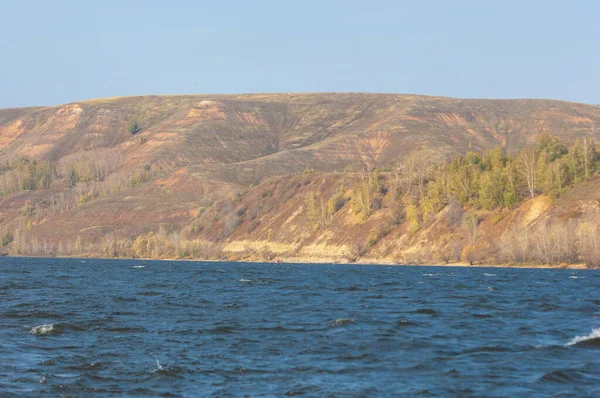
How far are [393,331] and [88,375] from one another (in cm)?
1618

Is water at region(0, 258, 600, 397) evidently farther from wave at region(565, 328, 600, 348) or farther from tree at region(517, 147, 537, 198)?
tree at region(517, 147, 537, 198)

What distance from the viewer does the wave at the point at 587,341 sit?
1328 inches

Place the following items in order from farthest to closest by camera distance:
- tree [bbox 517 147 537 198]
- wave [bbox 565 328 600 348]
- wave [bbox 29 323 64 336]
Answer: tree [bbox 517 147 537 198] < wave [bbox 29 323 64 336] < wave [bbox 565 328 600 348]

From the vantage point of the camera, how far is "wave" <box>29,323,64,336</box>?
39138 mm

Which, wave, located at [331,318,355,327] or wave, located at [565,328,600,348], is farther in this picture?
wave, located at [331,318,355,327]

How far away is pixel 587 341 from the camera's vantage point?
112ft

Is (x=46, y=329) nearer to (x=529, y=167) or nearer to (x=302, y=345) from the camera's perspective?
(x=302, y=345)

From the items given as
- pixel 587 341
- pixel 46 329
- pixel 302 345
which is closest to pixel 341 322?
pixel 302 345

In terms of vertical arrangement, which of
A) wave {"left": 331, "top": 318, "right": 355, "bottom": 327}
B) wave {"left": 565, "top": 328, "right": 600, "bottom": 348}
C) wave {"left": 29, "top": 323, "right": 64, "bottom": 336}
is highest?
wave {"left": 565, "top": 328, "right": 600, "bottom": 348}

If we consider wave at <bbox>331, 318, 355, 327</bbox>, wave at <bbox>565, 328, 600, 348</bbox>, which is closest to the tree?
wave at <bbox>331, 318, 355, 327</bbox>

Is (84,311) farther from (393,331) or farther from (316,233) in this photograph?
(316,233)

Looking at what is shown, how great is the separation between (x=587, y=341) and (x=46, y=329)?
26.2 metres

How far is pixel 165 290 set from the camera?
70.9m

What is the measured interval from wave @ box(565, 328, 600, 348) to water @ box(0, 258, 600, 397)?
0.08 metres
